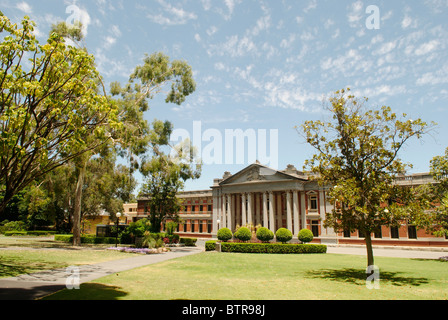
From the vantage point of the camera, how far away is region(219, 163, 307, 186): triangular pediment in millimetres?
43550

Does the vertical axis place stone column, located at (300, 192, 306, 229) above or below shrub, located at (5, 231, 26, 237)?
above

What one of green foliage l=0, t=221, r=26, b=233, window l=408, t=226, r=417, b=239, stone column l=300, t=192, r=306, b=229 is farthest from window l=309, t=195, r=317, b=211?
green foliage l=0, t=221, r=26, b=233

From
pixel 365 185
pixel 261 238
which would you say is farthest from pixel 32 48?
pixel 261 238

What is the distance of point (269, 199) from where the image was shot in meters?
45.1

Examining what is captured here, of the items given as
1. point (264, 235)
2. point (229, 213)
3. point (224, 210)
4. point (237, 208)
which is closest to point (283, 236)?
point (264, 235)

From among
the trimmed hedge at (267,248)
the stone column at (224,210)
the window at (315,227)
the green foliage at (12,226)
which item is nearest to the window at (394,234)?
the window at (315,227)

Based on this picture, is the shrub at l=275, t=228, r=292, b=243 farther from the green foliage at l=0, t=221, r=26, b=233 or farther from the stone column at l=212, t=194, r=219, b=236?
the green foliage at l=0, t=221, r=26, b=233

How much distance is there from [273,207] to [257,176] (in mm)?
5285

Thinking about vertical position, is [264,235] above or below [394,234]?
above

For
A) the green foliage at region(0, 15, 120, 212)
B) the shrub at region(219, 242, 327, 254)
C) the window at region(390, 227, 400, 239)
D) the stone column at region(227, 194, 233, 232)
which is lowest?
the shrub at region(219, 242, 327, 254)

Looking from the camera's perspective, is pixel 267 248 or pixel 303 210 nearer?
pixel 267 248

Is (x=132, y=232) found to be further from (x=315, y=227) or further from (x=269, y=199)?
(x=315, y=227)

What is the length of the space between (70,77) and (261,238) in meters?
26.5
